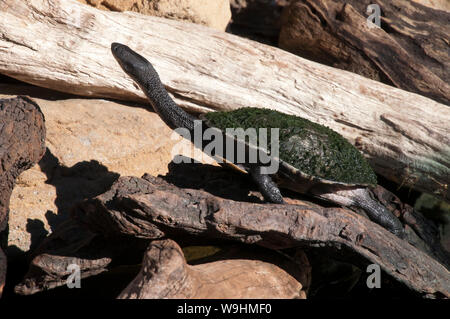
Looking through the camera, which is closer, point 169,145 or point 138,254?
point 138,254

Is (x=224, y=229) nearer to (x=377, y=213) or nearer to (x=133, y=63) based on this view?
(x=377, y=213)

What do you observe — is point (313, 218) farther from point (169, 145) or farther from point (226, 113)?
point (169, 145)

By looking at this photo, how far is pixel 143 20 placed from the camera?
4.17m

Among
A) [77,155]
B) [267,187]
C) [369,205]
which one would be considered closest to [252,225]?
[267,187]

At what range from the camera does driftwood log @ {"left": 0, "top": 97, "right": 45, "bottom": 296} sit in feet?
9.22

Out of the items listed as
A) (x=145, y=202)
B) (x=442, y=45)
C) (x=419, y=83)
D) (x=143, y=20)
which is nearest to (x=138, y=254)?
(x=145, y=202)

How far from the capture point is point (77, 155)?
3697mm

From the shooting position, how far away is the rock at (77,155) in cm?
330

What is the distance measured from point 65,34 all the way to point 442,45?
3541 mm

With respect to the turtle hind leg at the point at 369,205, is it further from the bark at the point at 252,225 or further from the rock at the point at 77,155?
the rock at the point at 77,155

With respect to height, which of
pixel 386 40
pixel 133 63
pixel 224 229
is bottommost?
pixel 224 229

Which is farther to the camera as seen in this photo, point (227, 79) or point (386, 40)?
point (386, 40)

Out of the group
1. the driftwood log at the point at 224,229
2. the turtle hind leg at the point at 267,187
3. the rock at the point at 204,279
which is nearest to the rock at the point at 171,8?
the turtle hind leg at the point at 267,187

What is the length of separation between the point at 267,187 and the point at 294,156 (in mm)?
296
